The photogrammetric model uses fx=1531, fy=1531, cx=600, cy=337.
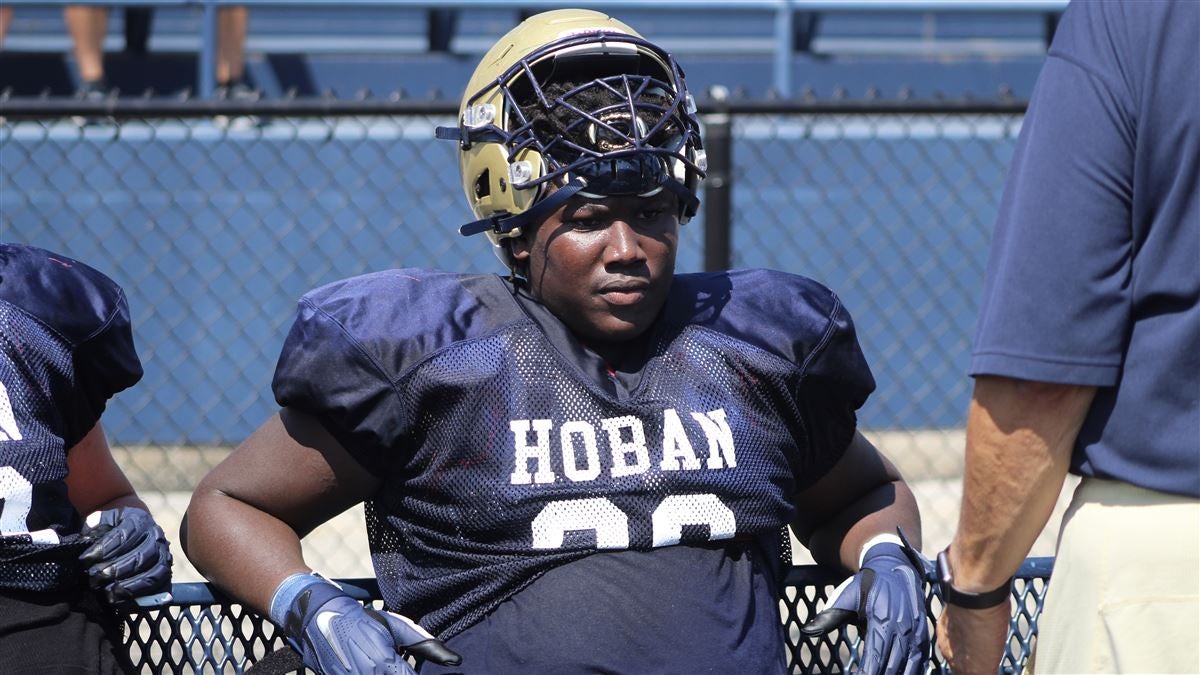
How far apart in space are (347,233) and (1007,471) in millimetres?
4232

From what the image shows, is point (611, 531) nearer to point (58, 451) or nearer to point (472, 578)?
point (472, 578)

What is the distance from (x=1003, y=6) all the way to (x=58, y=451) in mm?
4835

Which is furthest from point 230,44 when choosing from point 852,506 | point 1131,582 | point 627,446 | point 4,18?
point 1131,582

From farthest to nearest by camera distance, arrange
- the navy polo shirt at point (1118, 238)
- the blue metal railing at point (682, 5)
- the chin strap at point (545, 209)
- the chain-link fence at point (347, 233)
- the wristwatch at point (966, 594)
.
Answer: the blue metal railing at point (682, 5)
the chain-link fence at point (347, 233)
the chin strap at point (545, 209)
the wristwatch at point (966, 594)
the navy polo shirt at point (1118, 238)

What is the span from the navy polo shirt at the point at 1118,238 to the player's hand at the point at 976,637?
10.7 inches

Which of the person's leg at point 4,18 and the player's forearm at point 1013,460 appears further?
the person's leg at point 4,18

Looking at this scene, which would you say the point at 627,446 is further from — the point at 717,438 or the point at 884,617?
the point at 884,617

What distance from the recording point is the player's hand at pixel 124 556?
7.34 feet

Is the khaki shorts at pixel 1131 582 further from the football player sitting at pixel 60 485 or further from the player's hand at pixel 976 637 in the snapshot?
the football player sitting at pixel 60 485

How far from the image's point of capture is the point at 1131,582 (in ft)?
5.57

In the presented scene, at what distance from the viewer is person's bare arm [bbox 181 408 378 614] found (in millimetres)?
2238

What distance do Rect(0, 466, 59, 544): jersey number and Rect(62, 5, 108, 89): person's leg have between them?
14.9ft

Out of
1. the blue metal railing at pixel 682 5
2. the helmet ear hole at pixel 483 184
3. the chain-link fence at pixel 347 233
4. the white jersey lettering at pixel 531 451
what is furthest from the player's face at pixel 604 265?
the blue metal railing at pixel 682 5

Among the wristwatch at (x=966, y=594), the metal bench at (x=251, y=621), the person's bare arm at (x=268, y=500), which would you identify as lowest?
the metal bench at (x=251, y=621)
